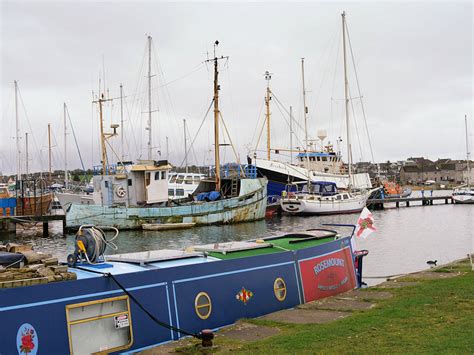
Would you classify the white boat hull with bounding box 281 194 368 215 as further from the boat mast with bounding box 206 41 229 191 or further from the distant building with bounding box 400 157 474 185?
the distant building with bounding box 400 157 474 185

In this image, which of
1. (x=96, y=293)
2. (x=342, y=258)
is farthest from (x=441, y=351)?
(x=342, y=258)

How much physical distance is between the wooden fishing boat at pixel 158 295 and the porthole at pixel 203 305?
0.02 m

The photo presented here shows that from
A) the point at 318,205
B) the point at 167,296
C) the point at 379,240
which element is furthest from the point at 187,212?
the point at 167,296

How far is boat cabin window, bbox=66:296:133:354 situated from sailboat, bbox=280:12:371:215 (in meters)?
49.2

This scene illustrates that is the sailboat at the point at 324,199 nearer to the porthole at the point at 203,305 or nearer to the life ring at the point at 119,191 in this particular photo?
the life ring at the point at 119,191

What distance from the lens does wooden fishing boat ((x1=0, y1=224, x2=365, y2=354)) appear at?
27.5 ft

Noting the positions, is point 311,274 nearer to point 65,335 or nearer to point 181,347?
point 181,347

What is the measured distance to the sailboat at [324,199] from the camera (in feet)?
191

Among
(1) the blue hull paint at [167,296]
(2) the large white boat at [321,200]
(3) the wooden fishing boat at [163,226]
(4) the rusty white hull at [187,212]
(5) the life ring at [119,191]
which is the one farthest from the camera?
(2) the large white boat at [321,200]

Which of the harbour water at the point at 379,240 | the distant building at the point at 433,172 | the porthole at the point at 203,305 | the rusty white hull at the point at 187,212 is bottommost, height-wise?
the harbour water at the point at 379,240

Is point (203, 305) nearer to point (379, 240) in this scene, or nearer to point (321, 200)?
point (379, 240)

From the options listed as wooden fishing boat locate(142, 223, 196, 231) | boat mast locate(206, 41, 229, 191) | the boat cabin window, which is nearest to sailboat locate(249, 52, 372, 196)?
boat mast locate(206, 41, 229, 191)

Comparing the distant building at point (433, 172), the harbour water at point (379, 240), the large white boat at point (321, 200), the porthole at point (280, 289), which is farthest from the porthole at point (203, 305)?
the distant building at point (433, 172)

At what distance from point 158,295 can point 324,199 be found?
168 feet
